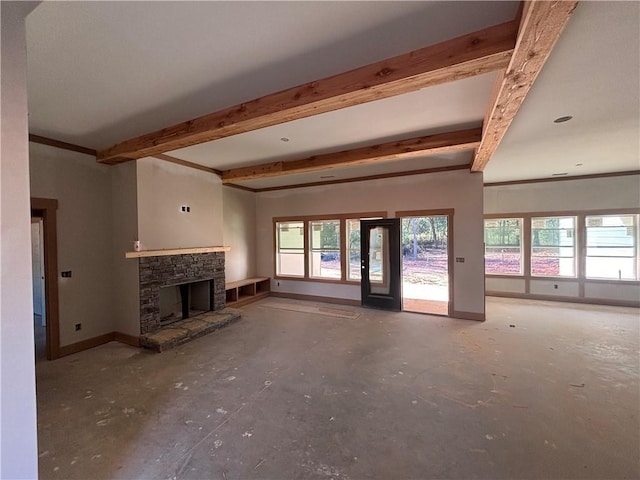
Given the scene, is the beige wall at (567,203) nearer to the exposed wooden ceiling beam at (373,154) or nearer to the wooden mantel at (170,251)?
the exposed wooden ceiling beam at (373,154)

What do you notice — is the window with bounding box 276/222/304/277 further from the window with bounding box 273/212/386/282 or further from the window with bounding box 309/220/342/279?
the window with bounding box 309/220/342/279

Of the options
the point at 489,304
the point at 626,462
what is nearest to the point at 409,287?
the point at 489,304

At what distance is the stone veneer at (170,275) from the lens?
4230mm

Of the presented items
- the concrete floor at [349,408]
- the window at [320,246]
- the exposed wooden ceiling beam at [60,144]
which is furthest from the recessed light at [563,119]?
the exposed wooden ceiling beam at [60,144]

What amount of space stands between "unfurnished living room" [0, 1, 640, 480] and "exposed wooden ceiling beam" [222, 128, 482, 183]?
0.04 metres

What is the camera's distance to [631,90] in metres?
2.51

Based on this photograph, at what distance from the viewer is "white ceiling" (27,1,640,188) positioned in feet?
5.41

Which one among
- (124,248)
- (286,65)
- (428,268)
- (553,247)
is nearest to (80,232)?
(124,248)

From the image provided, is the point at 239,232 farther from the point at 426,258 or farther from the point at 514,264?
the point at 514,264

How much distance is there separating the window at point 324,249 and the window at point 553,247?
499 centimetres

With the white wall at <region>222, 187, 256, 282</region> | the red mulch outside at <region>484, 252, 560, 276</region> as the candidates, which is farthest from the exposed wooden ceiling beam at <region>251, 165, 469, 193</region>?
the red mulch outside at <region>484, 252, 560, 276</region>

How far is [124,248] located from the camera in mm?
4305

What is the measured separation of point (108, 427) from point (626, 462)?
404cm

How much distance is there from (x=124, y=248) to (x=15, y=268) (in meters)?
3.39
